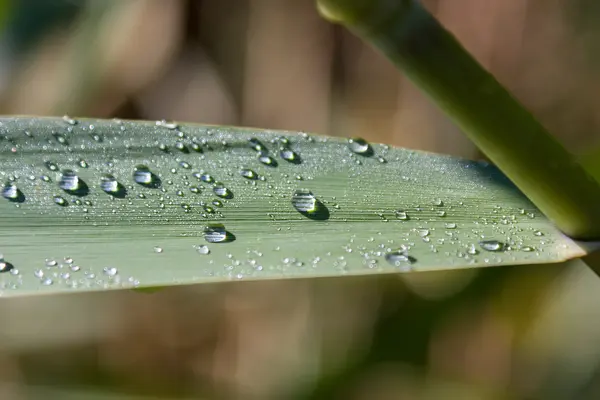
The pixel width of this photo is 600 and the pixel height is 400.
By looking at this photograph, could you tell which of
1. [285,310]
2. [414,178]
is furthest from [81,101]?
[414,178]

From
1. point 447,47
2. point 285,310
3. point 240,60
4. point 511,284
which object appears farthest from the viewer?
point 240,60

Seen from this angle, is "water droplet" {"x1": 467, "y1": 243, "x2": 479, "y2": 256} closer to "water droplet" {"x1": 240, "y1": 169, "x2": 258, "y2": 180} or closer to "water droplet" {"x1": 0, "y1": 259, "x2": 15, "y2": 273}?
"water droplet" {"x1": 240, "y1": 169, "x2": 258, "y2": 180}

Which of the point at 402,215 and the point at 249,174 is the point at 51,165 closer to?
the point at 249,174

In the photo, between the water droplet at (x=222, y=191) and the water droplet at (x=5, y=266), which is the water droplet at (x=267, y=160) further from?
the water droplet at (x=5, y=266)

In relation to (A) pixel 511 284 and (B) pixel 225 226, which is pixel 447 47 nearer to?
(B) pixel 225 226

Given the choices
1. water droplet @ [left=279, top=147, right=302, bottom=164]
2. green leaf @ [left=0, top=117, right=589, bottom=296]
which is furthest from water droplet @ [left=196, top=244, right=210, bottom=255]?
water droplet @ [left=279, top=147, right=302, bottom=164]

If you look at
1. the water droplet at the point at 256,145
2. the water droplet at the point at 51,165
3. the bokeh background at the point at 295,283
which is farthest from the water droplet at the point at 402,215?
the bokeh background at the point at 295,283

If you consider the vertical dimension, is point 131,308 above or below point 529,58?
below
